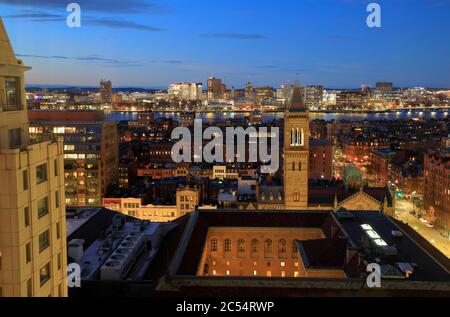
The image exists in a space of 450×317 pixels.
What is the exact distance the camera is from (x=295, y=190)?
4119 centimetres

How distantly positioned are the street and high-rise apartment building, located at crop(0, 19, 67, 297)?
1418 inches

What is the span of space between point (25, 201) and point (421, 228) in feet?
148

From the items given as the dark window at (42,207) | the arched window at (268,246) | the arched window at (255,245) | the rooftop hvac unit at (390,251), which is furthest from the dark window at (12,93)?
the arched window at (268,246)

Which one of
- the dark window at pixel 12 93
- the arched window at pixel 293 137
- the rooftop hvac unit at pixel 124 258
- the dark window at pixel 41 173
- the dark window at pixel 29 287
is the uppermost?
the dark window at pixel 12 93

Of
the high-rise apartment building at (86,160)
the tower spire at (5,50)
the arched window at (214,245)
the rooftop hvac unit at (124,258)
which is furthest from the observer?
the high-rise apartment building at (86,160)

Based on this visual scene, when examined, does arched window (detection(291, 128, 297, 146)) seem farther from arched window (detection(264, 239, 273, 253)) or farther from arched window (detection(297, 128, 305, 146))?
arched window (detection(264, 239, 273, 253))

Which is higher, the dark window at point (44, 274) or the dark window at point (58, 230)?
the dark window at point (58, 230)

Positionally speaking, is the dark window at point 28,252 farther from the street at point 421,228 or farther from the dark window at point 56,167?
the street at point 421,228

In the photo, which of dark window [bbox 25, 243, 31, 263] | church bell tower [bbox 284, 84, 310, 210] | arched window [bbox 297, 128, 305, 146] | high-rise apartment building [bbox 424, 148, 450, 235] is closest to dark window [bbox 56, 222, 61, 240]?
dark window [bbox 25, 243, 31, 263]

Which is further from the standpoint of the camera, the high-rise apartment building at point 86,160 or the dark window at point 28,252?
the high-rise apartment building at point 86,160

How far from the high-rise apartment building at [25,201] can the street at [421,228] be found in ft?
118

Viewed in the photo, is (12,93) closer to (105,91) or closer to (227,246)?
(227,246)

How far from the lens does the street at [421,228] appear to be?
41.6 m
